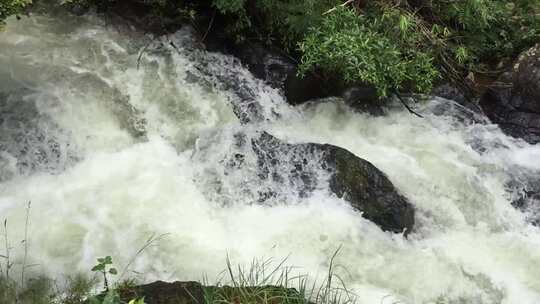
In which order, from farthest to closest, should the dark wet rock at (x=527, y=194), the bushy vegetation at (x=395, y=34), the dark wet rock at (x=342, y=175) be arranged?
the bushy vegetation at (x=395, y=34)
the dark wet rock at (x=527, y=194)
the dark wet rock at (x=342, y=175)

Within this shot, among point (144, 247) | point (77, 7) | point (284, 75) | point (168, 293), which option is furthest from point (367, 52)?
point (77, 7)

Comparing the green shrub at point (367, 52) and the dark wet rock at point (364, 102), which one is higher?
the green shrub at point (367, 52)

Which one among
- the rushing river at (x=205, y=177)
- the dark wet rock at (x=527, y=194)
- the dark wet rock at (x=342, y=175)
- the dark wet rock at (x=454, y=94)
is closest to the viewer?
the rushing river at (x=205, y=177)

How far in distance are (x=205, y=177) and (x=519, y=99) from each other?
158 inches

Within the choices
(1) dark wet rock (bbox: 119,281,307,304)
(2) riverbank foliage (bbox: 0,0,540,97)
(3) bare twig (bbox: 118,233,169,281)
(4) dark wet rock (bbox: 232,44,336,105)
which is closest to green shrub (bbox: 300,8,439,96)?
A: (2) riverbank foliage (bbox: 0,0,540,97)

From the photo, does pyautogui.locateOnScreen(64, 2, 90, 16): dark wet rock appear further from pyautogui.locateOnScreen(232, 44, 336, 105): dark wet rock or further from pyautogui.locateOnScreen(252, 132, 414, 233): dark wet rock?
pyautogui.locateOnScreen(252, 132, 414, 233): dark wet rock

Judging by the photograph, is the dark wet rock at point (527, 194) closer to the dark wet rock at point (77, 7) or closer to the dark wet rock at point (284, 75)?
the dark wet rock at point (284, 75)

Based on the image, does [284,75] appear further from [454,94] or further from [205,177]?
[454,94]

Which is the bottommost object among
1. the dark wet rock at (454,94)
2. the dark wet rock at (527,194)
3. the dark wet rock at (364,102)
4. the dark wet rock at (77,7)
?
the dark wet rock at (527,194)

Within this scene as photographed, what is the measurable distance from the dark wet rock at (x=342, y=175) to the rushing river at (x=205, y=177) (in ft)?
0.44

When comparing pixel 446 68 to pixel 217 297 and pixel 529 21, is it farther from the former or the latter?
pixel 217 297

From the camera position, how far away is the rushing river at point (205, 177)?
4797 mm

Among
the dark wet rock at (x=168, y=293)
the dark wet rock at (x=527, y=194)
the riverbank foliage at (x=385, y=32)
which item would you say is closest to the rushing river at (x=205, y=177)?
the dark wet rock at (x=527, y=194)

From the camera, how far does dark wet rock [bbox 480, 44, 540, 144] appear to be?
6457 millimetres
